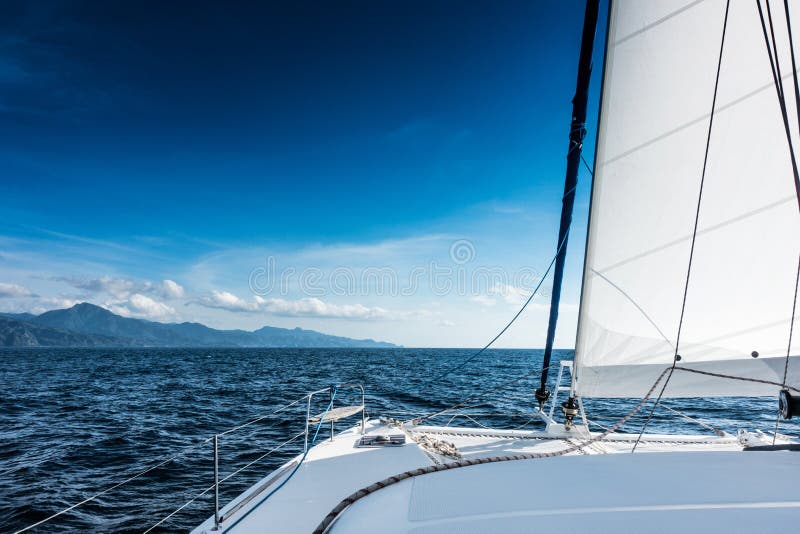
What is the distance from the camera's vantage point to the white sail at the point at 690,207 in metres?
4.63

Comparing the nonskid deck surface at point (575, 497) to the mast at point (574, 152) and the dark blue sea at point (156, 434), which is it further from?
the dark blue sea at point (156, 434)

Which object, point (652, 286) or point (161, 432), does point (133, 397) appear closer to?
point (161, 432)

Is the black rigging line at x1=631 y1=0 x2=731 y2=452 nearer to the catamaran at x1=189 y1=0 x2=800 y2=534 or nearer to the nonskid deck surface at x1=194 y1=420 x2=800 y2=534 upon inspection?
the catamaran at x1=189 y1=0 x2=800 y2=534

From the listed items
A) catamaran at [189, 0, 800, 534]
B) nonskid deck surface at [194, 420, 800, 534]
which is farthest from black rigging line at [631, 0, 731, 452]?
nonskid deck surface at [194, 420, 800, 534]

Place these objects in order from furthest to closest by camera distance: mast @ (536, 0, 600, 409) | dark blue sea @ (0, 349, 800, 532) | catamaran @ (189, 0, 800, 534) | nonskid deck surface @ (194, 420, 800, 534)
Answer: dark blue sea @ (0, 349, 800, 532) < mast @ (536, 0, 600, 409) < catamaran @ (189, 0, 800, 534) < nonskid deck surface @ (194, 420, 800, 534)

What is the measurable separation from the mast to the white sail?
20.8 inches

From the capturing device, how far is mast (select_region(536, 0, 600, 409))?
5566 millimetres

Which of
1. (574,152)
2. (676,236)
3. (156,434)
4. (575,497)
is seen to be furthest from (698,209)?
(156,434)

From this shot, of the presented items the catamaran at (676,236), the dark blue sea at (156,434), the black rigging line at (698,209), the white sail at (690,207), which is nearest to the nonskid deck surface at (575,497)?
the catamaran at (676,236)

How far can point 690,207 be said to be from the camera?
499 centimetres

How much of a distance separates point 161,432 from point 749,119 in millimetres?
16766

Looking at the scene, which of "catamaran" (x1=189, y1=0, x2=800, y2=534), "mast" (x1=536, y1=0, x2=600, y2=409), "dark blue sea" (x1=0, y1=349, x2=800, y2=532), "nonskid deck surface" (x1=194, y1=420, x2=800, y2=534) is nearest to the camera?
"nonskid deck surface" (x1=194, y1=420, x2=800, y2=534)

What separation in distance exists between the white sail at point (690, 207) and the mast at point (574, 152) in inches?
20.8

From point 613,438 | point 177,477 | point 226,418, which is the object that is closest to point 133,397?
point 226,418
